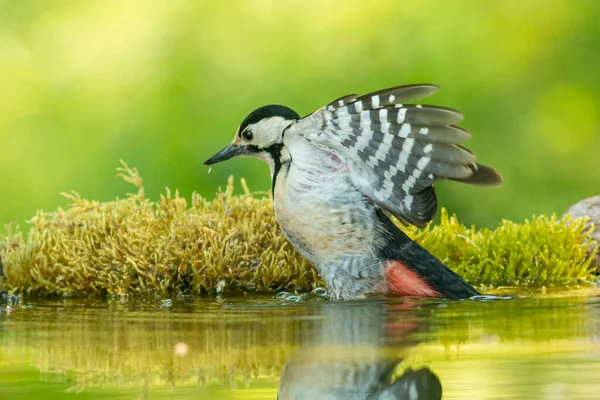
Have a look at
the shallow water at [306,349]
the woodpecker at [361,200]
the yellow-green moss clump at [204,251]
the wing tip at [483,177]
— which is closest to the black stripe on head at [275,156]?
the woodpecker at [361,200]

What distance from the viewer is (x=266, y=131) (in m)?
7.54

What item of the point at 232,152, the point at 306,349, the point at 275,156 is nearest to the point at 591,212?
the point at 275,156

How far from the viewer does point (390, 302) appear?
22.7 ft

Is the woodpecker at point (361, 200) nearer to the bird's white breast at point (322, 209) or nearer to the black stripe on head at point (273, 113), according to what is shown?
the bird's white breast at point (322, 209)

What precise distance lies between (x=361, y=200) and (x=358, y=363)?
3149 mm

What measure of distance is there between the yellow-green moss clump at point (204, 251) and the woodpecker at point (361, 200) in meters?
0.92

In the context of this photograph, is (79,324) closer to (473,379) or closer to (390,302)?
(390,302)

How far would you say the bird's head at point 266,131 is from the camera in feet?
24.6

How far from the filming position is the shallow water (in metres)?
3.61

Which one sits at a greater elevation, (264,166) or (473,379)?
(264,166)

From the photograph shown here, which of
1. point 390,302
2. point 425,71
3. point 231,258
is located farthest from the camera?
point 425,71

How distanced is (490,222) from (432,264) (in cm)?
579

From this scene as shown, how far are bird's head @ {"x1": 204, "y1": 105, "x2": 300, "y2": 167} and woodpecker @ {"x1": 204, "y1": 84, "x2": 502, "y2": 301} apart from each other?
20 cm

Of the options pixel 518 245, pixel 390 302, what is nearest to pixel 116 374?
pixel 390 302
